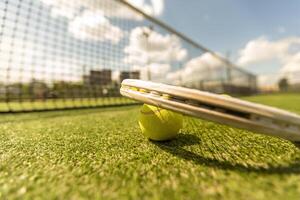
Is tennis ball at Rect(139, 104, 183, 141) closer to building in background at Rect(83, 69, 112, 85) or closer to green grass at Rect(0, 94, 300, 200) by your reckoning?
green grass at Rect(0, 94, 300, 200)

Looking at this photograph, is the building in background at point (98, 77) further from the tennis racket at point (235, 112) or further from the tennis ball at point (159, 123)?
the tennis racket at point (235, 112)

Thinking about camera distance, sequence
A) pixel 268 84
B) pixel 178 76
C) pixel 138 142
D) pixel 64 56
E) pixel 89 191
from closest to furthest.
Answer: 1. pixel 89 191
2. pixel 138 142
3. pixel 64 56
4. pixel 178 76
5. pixel 268 84

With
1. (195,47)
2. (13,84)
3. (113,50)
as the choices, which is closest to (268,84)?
(195,47)

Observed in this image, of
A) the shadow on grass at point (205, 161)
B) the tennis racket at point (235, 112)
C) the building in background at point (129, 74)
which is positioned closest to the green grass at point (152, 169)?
the shadow on grass at point (205, 161)

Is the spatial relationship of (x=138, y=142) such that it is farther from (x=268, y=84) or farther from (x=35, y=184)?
(x=268, y=84)

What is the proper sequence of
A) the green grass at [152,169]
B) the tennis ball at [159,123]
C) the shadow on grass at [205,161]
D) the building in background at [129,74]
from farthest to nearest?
the building in background at [129,74] < the tennis ball at [159,123] < the shadow on grass at [205,161] < the green grass at [152,169]

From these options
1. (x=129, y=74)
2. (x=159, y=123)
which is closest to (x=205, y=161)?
(x=159, y=123)
